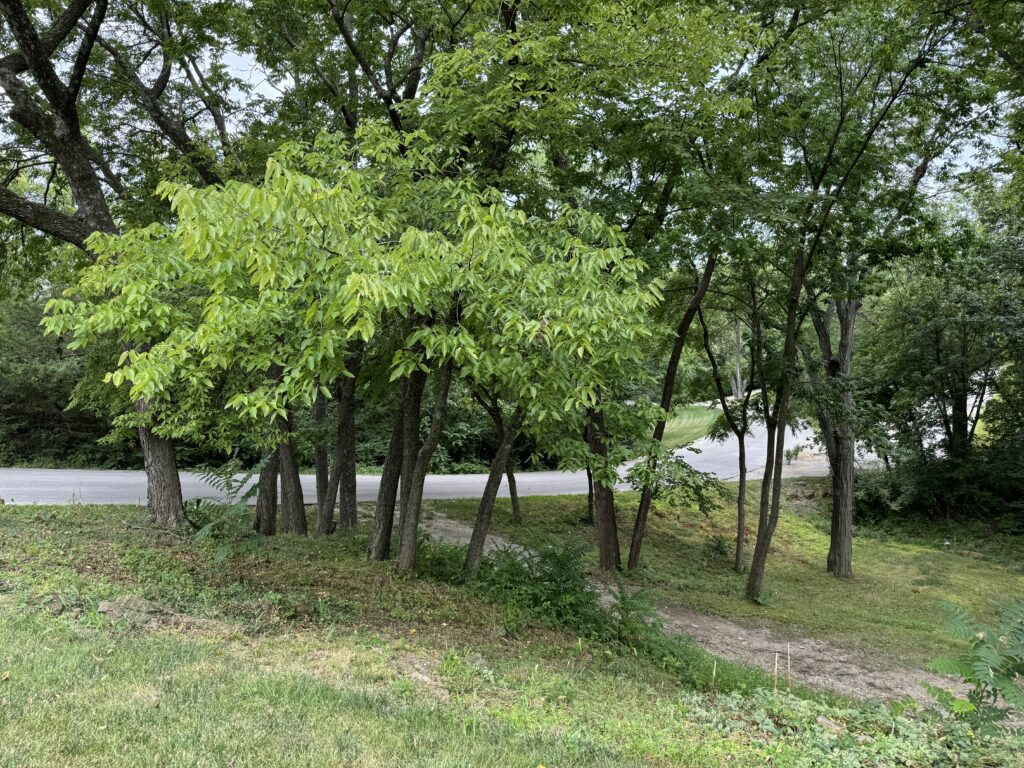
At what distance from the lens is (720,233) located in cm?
861

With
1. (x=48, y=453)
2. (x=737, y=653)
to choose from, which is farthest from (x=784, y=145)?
(x=48, y=453)

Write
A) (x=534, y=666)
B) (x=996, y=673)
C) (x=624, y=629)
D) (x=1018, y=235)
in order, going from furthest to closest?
(x=1018, y=235)
(x=624, y=629)
(x=534, y=666)
(x=996, y=673)

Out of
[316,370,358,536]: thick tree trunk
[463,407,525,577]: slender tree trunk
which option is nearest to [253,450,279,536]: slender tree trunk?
[316,370,358,536]: thick tree trunk

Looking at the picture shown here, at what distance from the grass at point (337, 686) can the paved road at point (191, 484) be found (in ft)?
12.6

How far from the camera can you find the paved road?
11906mm

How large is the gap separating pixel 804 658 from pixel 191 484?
44.8 ft

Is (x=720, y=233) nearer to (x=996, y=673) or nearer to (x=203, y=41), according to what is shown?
(x=996, y=673)

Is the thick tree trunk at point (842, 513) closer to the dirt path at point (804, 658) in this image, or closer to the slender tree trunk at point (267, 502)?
the dirt path at point (804, 658)

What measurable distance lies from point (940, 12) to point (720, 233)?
14.8 feet

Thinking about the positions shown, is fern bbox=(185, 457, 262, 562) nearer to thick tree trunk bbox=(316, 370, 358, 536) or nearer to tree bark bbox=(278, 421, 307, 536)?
tree bark bbox=(278, 421, 307, 536)

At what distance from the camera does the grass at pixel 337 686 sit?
3.08 m

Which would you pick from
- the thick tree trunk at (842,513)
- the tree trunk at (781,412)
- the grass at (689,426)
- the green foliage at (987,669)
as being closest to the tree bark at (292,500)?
the tree trunk at (781,412)

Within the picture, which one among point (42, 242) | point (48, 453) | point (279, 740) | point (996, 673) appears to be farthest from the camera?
point (48, 453)

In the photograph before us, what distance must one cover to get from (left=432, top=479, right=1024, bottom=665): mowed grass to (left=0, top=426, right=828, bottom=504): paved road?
1.69 m
